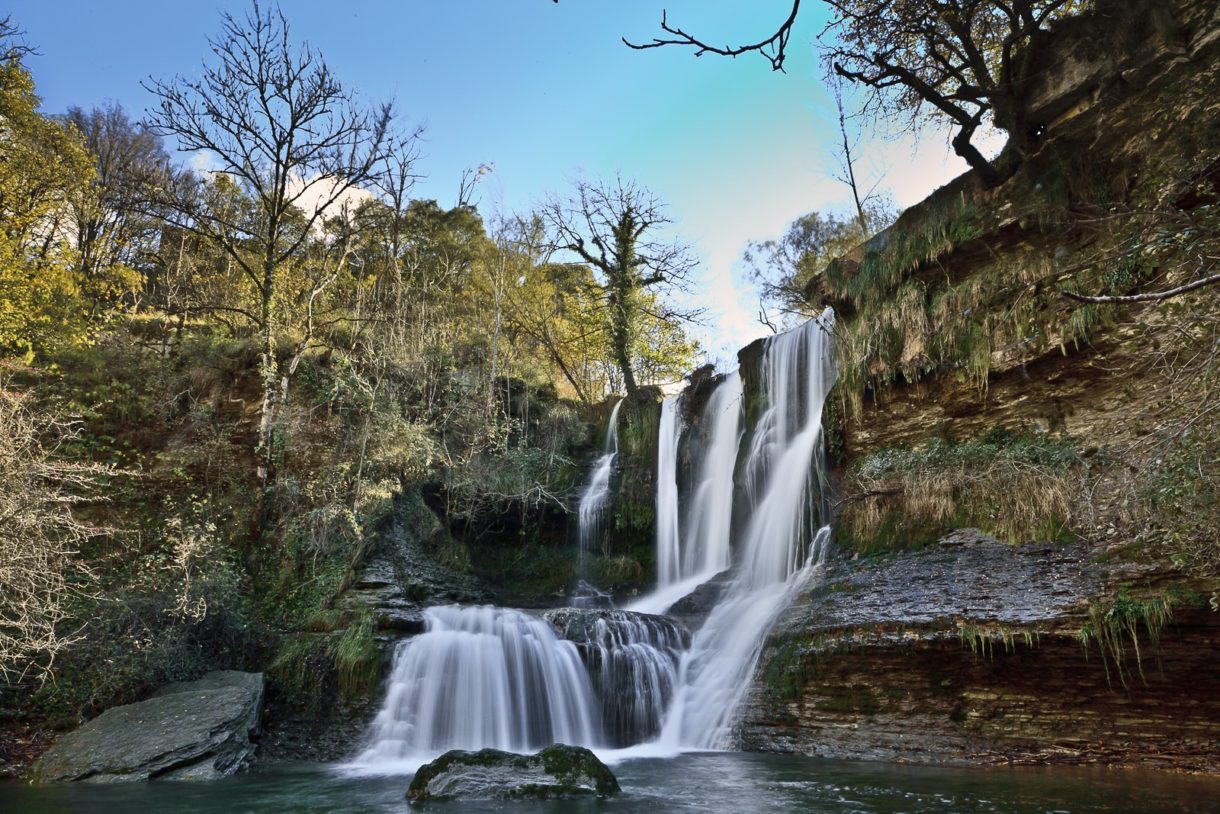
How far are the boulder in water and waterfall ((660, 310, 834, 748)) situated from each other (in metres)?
2.96

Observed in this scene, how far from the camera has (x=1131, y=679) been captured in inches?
254

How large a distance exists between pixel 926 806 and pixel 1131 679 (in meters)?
2.92

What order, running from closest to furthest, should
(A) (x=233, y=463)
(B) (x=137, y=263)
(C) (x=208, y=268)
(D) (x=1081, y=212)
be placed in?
(D) (x=1081, y=212)
(A) (x=233, y=463)
(C) (x=208, y=268)
(B) (x=137, y=263)

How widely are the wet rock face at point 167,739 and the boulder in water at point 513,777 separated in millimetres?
2907

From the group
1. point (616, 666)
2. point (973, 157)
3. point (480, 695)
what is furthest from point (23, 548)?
point (973, 157)

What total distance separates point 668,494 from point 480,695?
24.5 feet

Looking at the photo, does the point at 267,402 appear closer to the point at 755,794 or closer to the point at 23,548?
the point at 23,548

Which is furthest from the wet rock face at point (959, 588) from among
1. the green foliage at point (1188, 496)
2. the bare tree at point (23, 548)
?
the bare tree at point (23, 548)

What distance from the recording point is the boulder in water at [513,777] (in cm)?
604

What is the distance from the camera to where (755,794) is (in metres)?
5.93

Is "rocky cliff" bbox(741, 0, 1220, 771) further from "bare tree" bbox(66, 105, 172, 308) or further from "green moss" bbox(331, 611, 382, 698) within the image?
"bare tree" bbox(66, 105, 172, 308)

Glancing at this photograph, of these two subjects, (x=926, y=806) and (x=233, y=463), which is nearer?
(x=926, y=806)

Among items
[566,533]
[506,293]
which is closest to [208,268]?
[506,293]

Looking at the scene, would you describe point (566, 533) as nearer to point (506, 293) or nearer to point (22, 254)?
point (506, 293)
